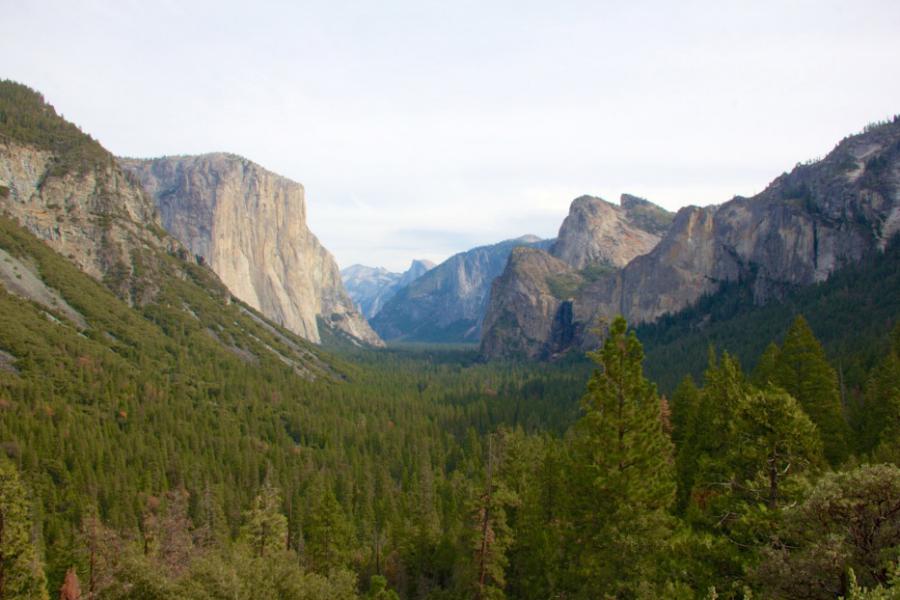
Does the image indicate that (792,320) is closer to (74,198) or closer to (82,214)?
(82,214)

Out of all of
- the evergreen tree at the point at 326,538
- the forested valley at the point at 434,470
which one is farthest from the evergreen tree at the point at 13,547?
the evergreen tree at the point at 326,538

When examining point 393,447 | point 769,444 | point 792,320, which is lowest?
point 393,447

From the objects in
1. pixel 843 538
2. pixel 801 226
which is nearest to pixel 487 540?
pixel 843 538

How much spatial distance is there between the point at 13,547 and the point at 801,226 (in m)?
176

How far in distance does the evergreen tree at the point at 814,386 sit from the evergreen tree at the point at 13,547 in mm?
43309

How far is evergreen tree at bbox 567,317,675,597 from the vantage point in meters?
23.2

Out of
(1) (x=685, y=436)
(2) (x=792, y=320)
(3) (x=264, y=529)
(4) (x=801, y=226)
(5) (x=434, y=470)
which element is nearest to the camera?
(3) (x=264, y=529)

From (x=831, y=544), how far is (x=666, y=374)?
129797 mm

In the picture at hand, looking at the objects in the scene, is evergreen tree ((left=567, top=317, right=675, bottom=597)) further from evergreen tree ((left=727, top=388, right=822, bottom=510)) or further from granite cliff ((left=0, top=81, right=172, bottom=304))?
granite cliff ((left=0, top=81, right=172, bottom=304))

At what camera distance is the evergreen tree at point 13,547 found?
87.7 ft

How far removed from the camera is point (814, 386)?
38875 mm

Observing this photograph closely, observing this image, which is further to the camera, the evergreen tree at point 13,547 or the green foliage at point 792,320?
the green foliage at point 792,320

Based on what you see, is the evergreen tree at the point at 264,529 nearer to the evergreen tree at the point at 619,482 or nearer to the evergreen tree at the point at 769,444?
the evergreen tree at the point at 619,482

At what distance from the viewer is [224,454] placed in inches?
3684
